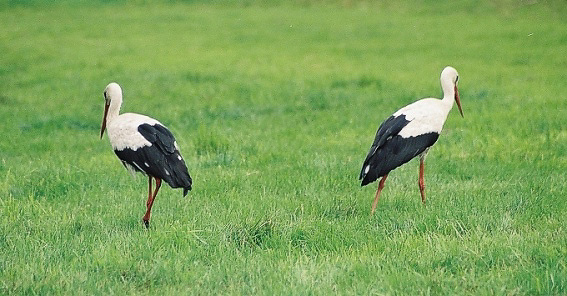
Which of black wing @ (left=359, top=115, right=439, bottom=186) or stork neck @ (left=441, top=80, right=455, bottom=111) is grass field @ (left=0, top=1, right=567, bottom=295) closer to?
black wing @ (left=359, top=115, right=439, bottom=186)

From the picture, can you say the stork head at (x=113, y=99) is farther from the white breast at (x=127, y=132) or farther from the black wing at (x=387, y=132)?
the black wing at (x=387, y=132)

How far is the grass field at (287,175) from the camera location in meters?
4.85

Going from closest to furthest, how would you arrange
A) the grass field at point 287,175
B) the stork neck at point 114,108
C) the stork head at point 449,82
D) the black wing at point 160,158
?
the grass field at point 287,175, the black wing at point 160,158, the stork neck at point 114,108, the stork head at point 449,82

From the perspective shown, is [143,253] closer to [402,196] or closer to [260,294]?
[260,294]

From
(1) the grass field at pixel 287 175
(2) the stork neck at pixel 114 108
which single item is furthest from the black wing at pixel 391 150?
(2) the stork neck at pixel 114 108

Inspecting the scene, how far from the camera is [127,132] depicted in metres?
6.21

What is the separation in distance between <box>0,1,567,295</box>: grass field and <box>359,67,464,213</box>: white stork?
1.06 feet

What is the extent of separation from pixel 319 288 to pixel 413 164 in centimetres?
410

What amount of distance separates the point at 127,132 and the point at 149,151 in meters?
0.31

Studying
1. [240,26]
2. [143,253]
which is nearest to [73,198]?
[143,253]

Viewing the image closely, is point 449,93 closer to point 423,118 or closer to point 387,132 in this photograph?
point 423,118

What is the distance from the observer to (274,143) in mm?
9438

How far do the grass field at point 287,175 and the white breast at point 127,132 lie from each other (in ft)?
1.78

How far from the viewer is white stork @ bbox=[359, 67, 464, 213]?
20.8 ft
